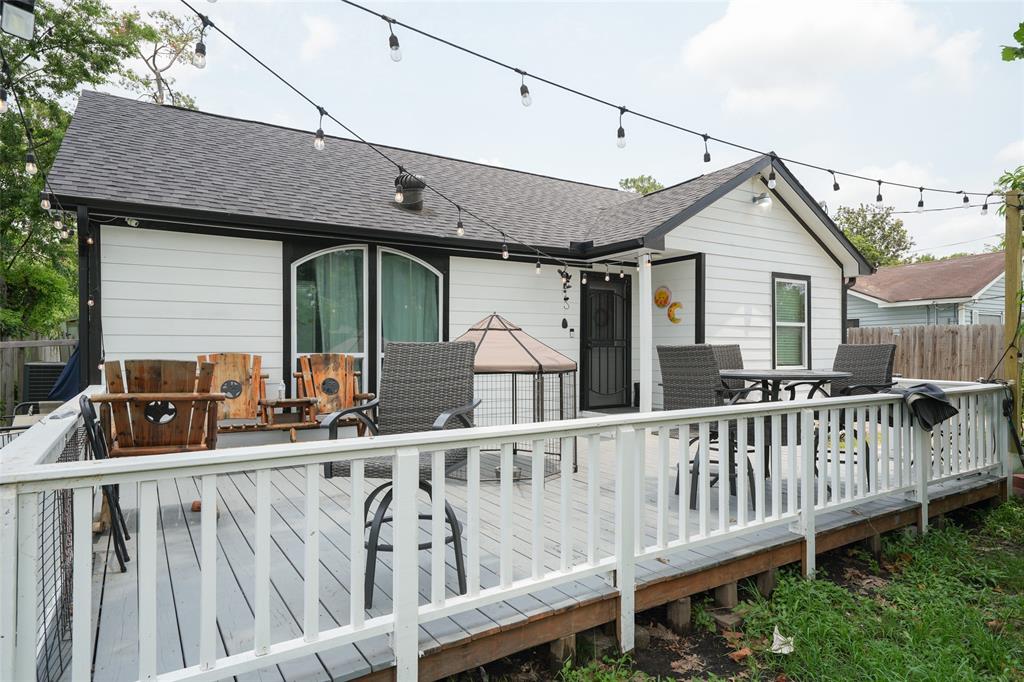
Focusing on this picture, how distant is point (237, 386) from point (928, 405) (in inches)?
213

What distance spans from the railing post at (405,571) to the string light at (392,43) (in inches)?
98.6

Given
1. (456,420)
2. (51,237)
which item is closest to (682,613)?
(456,420)

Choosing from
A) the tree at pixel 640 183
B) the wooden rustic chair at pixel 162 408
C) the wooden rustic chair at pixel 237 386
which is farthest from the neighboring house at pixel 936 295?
the wooden rustic chair at pixel 162 408

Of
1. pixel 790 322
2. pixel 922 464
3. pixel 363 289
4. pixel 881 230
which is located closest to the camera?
pixel 922 464

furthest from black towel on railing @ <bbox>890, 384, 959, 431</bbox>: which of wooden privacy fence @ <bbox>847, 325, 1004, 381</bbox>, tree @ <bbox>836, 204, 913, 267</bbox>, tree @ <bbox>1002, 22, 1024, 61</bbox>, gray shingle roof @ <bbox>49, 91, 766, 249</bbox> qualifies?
tree @ <bbox>836, 204, 913, 267</bbox>

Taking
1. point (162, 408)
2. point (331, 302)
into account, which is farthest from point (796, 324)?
point (162, 408)

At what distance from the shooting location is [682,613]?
9.07 ft

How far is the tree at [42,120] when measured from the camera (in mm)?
10914

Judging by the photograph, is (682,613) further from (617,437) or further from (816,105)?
(816,105)

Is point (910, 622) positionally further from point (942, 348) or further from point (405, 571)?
point (942, 348)

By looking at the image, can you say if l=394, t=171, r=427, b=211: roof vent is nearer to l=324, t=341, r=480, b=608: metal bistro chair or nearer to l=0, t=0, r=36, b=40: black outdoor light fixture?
l=324, t=341, r=480, b=608: metal bistro chair

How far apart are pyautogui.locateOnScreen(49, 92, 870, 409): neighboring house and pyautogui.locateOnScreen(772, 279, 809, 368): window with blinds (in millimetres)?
30

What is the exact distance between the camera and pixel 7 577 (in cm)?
138

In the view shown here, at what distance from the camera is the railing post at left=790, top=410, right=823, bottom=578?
10.3 feet
